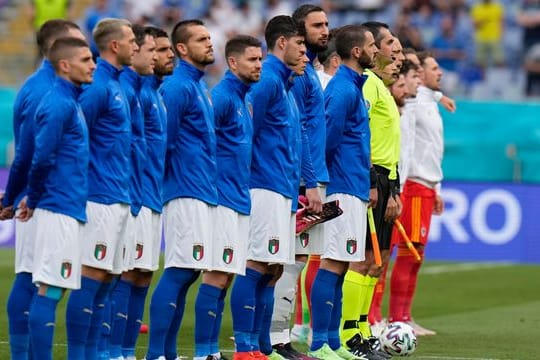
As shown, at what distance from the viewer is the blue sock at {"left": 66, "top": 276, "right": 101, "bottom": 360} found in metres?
8.57

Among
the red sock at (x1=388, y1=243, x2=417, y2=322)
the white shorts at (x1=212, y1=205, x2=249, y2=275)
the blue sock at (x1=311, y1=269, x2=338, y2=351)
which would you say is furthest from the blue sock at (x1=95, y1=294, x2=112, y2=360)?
the red sock at (x1=388, y1=243, x2=417, y2=322)

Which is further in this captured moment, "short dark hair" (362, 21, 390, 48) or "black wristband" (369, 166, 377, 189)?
"short dark hair" (362, 21, 390, 48)

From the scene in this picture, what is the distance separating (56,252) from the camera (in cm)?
815

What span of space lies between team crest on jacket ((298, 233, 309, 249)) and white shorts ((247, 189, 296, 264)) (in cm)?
62

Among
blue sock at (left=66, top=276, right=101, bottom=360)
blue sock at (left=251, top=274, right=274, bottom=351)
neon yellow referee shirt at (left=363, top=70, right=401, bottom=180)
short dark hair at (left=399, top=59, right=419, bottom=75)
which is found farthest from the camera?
short dark hair at (left=399, top=59, right=419, bottom=75)

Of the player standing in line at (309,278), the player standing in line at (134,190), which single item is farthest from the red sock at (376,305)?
the player standing in line at (134,190)

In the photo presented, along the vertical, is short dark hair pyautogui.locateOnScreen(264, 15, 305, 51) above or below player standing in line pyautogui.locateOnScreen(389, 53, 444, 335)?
above

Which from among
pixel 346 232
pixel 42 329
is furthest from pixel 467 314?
pixel 42 329

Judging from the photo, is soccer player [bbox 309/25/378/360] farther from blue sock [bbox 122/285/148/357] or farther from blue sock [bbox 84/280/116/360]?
blue sock [bbox 84/280/116/360]

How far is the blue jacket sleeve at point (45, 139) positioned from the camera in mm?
8086

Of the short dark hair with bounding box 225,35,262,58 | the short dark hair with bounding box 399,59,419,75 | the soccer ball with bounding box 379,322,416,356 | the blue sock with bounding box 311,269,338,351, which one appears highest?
the short dark hair with bounding box 399,59,419,75

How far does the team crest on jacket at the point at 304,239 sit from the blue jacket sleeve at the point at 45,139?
10.3 feet

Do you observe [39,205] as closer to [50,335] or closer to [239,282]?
[50,335]

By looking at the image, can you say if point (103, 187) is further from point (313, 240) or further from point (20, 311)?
point (313, 240)
